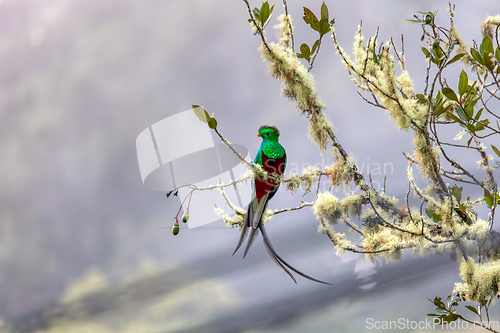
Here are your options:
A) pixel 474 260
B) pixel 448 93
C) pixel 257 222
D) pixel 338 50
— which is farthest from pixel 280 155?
pixel 474 260

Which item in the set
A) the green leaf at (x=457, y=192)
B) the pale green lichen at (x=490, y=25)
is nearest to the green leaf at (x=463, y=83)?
the green leaf at (x=457, y=192)

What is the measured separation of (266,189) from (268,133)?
0.18 meters

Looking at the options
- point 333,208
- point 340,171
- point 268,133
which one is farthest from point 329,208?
point 268,133

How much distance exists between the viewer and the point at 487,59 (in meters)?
0.81

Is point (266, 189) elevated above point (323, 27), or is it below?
below

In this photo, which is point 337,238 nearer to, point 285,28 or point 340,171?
point 340,171

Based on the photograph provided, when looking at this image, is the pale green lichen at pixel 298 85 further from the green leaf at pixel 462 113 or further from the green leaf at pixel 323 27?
the green leaf at pixel 462 113

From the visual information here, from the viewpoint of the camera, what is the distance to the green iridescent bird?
2.97 feet

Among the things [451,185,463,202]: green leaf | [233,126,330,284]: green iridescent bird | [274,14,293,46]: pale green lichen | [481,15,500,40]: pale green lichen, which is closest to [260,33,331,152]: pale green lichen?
[274,14,293,46]: pale green lichen

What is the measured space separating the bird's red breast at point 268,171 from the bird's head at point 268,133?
5cm

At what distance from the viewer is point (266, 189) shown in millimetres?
967

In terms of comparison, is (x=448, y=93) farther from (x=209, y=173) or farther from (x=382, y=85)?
(x=209, y=173)

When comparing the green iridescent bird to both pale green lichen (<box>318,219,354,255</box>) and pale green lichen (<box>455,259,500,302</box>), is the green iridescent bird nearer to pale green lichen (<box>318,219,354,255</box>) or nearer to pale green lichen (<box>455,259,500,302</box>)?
pale green lichen (<box>318,219,354,255</box>)

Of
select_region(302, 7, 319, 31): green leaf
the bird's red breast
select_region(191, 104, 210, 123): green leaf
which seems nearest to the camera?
select_region(191, 104, 210, 123): green leaf
